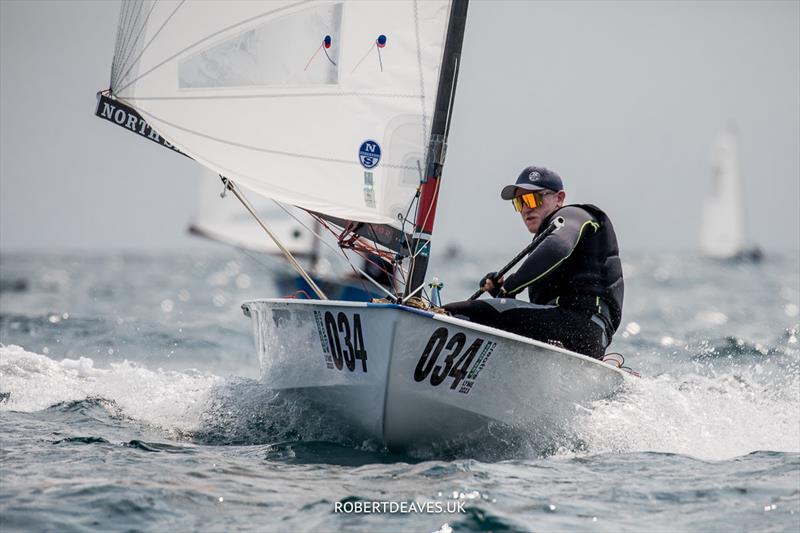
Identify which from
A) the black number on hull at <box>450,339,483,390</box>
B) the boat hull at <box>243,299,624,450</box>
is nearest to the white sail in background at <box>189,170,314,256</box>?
the boat hull at <box>243,299,624,450</box>

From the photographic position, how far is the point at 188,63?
5.73 m

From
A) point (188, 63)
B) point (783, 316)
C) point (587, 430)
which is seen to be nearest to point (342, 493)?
point (587, 430)

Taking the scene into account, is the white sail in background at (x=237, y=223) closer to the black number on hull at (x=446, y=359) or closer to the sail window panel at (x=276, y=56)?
the sail window panel at (x=276, y=56)

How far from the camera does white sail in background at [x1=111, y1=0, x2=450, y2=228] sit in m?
5.72

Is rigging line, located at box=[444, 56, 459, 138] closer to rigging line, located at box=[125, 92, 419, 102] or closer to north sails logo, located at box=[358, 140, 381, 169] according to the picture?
rigging line, located at box=[125, 92, 419, 102]

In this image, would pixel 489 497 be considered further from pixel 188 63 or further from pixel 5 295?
pixel 5 295

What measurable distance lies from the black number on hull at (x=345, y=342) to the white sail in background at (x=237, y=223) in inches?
447

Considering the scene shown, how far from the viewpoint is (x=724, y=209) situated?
42.9 m

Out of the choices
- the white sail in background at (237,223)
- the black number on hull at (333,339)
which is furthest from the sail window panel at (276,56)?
the white sail in background at (237,223)

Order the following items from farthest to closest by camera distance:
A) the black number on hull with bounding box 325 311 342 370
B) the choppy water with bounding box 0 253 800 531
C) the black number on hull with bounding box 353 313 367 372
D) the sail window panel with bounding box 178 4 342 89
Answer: the sail window panel with bounding box 178 4 342 89, the black number on hull with bounding box 325 311 342 370, the black number on hull with bounding box 353 313 367 372, the choppy water with bounding box 0 253 800 531

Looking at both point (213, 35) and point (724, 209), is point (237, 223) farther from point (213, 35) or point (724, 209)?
point (724, 209)

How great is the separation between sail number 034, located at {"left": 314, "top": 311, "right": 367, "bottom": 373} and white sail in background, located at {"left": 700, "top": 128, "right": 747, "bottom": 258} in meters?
39.5

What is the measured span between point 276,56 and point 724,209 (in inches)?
1574

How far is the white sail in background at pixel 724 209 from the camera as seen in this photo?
4206 centimetres
